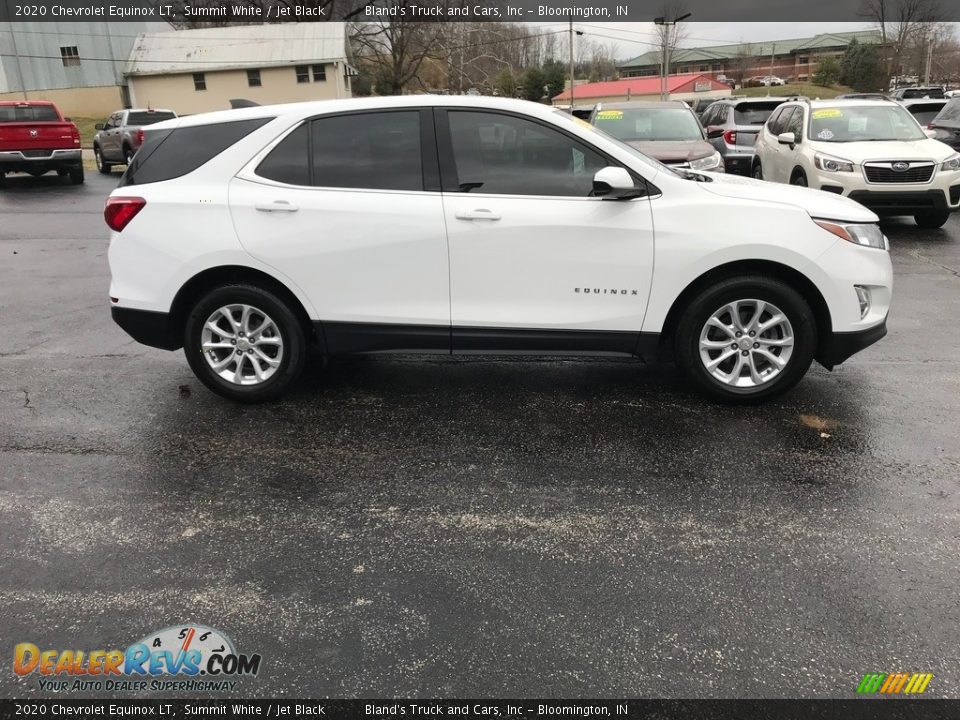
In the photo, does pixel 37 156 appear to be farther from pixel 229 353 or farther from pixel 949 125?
pixel 949 125

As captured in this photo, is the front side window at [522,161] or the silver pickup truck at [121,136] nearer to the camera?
the front side window at [522,161]

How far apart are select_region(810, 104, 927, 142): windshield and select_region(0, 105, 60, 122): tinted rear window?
17435 mm

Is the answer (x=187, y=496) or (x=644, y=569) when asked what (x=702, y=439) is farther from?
(x=187, y=496)

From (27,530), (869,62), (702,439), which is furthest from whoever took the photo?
(869,62)

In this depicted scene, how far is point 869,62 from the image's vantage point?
199 ft

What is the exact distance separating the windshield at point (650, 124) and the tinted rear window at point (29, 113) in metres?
14.3

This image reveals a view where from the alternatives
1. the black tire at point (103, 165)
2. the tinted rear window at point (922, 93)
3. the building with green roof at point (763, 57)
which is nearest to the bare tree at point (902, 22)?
the tinted rear window at point (922, 93)

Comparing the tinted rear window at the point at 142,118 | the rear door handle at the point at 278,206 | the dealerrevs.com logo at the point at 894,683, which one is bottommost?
the dealerrevs.com logo at the point at 894,683

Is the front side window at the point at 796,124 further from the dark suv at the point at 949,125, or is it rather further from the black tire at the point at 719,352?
the black tire at the point at 719,352

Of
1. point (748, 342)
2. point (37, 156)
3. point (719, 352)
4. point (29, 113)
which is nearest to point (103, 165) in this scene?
point (29, 113)

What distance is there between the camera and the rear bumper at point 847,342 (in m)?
4.59

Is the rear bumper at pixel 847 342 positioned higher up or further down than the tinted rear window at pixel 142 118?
further down

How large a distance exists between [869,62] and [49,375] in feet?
226

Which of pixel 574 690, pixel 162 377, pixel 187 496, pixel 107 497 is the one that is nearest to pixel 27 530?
pixel 107 497
